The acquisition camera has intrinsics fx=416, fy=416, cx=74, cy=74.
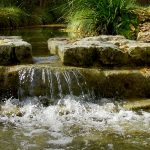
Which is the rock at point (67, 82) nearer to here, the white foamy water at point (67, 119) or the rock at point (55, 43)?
the white foamy water at point (67, 119)

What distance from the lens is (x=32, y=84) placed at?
6043 millimetres

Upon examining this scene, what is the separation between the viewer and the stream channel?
4.41 metres

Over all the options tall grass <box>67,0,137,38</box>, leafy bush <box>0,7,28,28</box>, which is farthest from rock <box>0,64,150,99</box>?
leafy bush <box>0,7,28,28</box>

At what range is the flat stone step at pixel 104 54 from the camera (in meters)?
6.46

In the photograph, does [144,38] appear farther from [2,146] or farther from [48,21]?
[48,21]

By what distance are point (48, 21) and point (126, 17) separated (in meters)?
10.7

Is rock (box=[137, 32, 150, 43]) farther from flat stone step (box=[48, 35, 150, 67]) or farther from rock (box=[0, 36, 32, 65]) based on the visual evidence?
rock (box=[0, 36, 32, 65])

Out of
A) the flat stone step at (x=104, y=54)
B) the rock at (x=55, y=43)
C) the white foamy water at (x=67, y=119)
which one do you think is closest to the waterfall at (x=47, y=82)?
the white foamy water at (x=67, y=119)

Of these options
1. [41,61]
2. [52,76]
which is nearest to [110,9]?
[41,61]

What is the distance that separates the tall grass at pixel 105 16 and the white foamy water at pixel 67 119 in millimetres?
2916

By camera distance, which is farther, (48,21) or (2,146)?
(48,21)

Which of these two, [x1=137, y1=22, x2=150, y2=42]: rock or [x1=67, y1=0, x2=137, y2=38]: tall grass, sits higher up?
[x1=67, y1=0, x2=137, y2=38]: tall grass

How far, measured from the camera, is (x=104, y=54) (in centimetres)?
654

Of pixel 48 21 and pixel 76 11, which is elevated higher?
pixel 76 11
